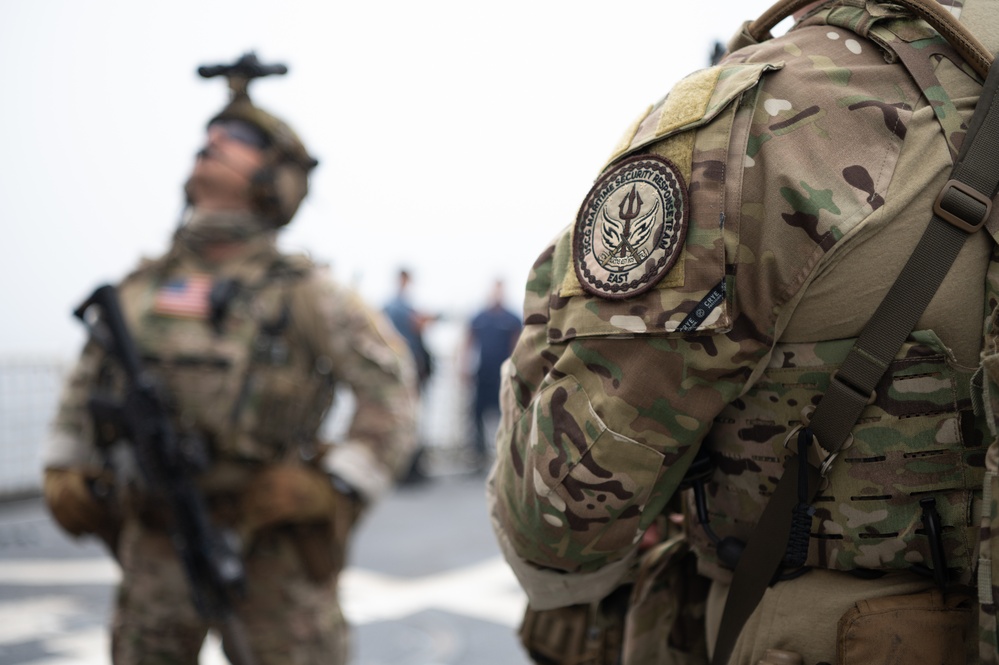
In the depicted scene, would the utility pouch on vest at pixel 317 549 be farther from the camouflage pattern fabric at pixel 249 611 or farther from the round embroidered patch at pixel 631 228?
the round embroidered patch at pixel 631 228

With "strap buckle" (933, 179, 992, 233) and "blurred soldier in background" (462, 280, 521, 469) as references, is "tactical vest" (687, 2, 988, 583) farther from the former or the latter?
"blurred soldier in background" (462, 280, 521, 469)

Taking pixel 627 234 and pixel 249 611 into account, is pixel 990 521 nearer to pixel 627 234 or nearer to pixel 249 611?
pixel 627 234

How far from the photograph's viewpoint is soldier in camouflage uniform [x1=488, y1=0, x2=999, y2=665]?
3.24ft

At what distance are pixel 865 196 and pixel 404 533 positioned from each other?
18.0 feet

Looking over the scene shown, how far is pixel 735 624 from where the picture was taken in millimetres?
1135

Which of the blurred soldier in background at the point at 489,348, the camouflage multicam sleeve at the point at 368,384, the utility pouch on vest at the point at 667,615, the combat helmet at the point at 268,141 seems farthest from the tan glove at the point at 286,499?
the blurred soldier in background at the point at 489,348

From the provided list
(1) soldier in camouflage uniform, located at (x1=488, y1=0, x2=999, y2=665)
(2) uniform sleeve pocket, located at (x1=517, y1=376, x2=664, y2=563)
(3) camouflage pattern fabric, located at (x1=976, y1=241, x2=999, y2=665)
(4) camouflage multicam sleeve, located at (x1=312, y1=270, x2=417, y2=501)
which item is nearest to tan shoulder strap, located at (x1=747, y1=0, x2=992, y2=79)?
(1) soldier in camouflage uniform, located at (x1=488, y1=0, x2=999, y2=665)

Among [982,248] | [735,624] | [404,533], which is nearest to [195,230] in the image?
[735,624]

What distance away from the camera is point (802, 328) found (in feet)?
3.37

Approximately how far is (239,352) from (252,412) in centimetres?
18

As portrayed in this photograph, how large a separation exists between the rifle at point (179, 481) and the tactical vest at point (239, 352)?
90 mm

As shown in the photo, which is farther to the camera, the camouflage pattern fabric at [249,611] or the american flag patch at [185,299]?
the american flag patch at [185,299]

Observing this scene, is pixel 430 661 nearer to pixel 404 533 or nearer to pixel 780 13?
pixel 404 533

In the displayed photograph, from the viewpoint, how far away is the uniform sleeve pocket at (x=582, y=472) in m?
1.06
